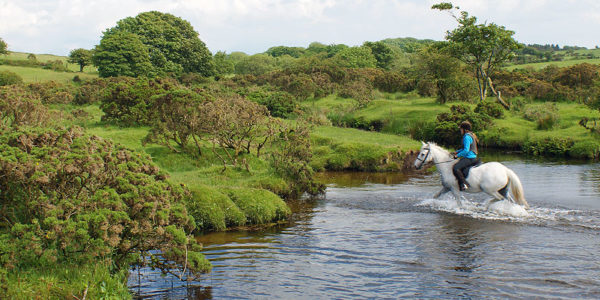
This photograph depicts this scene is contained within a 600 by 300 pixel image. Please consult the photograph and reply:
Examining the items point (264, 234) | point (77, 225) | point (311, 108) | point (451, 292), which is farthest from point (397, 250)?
point (311, 108)

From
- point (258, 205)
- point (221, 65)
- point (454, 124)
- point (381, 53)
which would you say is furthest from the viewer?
point (381, 53)

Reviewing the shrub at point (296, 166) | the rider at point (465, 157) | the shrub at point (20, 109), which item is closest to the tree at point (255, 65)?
the shrub at point (296, 166)

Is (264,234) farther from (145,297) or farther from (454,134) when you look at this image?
(454,134)

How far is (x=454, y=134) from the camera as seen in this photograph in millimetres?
38156

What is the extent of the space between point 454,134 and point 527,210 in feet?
70.5

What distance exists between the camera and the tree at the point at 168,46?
8006 cm

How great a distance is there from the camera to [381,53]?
105312 mm

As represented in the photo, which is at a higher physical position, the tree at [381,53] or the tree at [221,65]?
the tree at [381,53]

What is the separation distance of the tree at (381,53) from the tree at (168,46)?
36.2m

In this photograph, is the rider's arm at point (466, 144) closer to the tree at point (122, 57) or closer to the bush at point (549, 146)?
the bush at point (549, 146)

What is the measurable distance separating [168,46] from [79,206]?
7965 cm

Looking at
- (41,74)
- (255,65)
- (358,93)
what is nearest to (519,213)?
(358,93)

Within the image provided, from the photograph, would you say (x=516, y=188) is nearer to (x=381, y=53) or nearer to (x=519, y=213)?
(x=519, y=213)

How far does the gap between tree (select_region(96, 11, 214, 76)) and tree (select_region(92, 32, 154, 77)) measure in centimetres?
415
